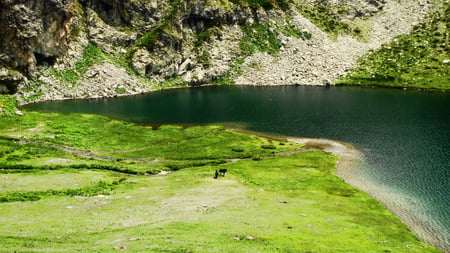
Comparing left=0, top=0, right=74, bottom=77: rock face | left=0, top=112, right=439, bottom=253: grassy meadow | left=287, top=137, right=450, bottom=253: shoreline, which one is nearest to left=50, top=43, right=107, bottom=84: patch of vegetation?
left=0, top=0, right=74, bottom=77: rock face

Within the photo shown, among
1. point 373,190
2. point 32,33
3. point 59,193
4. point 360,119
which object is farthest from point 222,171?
point 32,33

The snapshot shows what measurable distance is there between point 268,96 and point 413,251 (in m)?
136

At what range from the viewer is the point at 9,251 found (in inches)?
1011

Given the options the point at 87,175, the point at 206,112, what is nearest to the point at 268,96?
the point at 206,112

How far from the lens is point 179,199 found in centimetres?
5275

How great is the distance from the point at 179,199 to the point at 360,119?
89085mm

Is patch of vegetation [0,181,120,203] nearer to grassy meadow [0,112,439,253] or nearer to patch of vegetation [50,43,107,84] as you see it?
grassy meadow [0,112,439,253]

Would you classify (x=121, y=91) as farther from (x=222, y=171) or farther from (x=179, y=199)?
(x=179, y=199)

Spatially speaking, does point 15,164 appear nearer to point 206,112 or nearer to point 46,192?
point 46,192

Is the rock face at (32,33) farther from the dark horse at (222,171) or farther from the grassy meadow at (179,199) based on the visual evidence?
the dark horse at (222,171)

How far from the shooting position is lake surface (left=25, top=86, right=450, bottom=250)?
66.9 meters

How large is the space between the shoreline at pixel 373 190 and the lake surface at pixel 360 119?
0.67 m

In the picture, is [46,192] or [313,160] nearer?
[46,192]

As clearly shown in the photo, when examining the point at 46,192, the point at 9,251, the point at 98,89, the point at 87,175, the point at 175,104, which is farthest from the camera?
the point at 98,89
